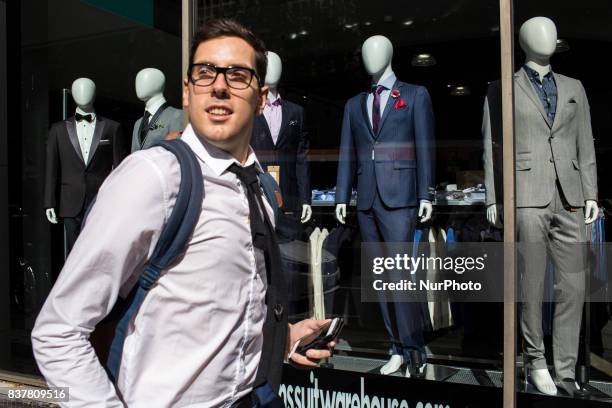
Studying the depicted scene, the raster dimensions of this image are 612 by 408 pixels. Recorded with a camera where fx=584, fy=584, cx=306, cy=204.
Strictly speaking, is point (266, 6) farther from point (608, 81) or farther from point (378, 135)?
point (608, 81)

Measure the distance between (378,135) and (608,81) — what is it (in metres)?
1.30

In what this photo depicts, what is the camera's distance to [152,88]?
13.3 ft

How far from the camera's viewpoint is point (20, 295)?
176 inches

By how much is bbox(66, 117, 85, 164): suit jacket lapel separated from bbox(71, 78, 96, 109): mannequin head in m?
0.14

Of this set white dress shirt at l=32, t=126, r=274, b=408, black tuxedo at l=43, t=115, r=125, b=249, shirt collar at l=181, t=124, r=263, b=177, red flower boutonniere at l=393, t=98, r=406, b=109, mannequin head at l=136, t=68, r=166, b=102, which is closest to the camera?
white dress shirt at l=32, t=126, r=274, b=408

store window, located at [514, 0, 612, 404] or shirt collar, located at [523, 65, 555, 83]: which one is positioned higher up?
shirt collar, located at [523, 65, 555, 83]

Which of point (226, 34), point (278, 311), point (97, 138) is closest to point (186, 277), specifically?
point (278, 311)

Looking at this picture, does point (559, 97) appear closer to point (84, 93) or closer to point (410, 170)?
point (410, 170)

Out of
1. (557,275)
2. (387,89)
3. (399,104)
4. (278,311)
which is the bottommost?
(557,275)

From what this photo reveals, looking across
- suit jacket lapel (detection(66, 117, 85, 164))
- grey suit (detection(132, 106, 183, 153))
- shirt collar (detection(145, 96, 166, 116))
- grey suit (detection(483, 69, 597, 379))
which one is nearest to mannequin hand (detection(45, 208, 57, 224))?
suit jacket lapel (detection(66, 117, 85, 164))

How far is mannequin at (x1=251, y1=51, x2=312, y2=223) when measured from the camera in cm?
386

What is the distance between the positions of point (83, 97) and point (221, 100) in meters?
3.52

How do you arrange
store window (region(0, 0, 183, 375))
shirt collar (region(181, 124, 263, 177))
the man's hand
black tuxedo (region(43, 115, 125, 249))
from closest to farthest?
shirt collar (region(181, 124, 263, 177)), the man's hand, store window (region(0, 0, 183, 375)), black tuxedo (region(43, 115, 125, 249))

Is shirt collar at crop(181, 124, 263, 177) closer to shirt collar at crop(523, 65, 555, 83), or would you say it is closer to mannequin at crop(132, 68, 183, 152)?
shirt collar at crop(523, 65, 555, 83)
